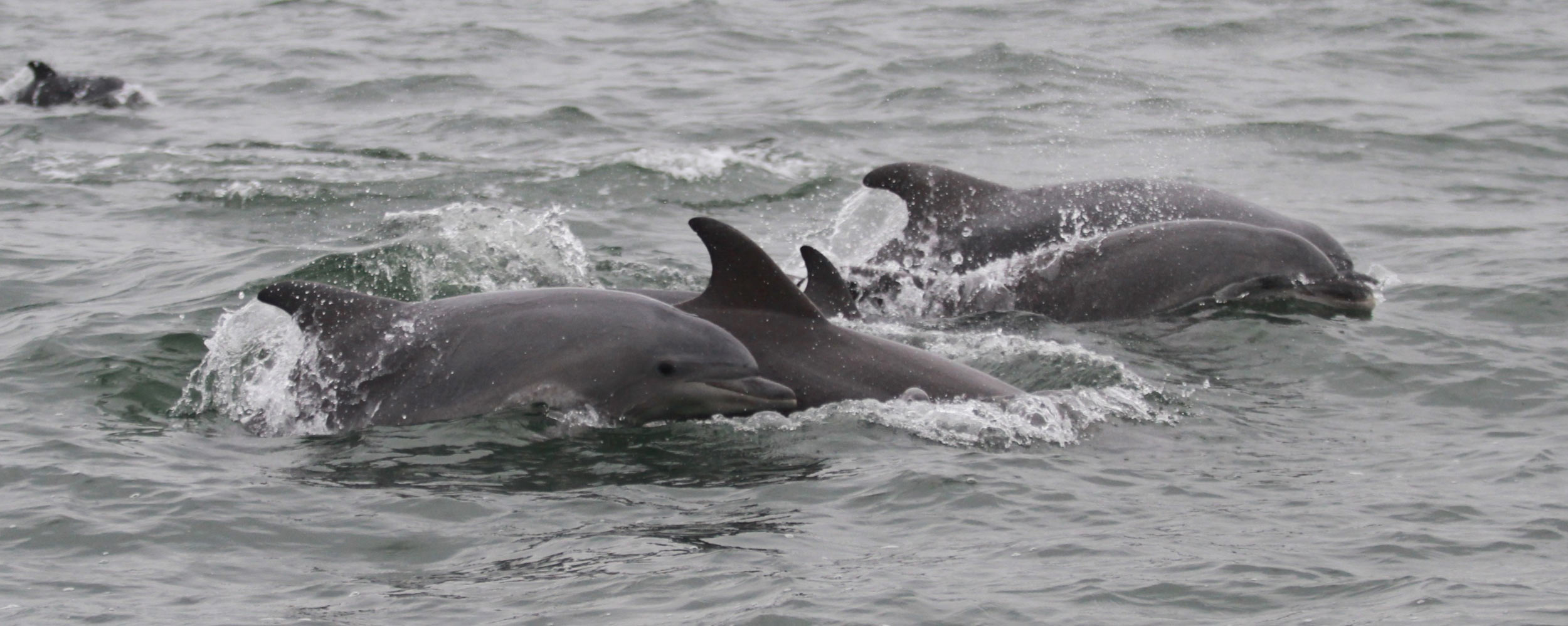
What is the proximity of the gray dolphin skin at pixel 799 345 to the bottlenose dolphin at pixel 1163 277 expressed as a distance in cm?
257

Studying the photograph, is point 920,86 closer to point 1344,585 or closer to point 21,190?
point 21,190

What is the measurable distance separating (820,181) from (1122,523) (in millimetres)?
9635

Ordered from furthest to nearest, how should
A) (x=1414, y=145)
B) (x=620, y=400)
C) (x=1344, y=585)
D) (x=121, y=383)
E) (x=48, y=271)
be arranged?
1. (x=1414, y=145)
2. (x=48, y=271)
3. (x=121, y=383)
4. (x=620, y=400)
5. (x=1344, y=585)

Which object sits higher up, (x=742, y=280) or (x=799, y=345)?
(x=742, y=280)

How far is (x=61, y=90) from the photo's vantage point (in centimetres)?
2128

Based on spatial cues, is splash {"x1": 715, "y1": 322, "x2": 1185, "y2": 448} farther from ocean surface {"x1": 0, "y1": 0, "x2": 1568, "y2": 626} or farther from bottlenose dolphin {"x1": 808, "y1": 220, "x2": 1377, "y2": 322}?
bottlenose dolphin {"x1": 808, "y1": 220, "x2": 1377, "y2": 322}

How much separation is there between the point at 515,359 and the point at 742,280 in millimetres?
1245

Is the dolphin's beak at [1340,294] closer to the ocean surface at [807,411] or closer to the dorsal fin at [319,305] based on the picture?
the ocean surface at [807,411]

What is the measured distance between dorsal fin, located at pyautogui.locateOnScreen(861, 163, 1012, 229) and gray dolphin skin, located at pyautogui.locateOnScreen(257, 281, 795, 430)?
3454mm

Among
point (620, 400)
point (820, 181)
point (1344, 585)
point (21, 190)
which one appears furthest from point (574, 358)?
point (21, 190)

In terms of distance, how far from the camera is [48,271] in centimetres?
1330

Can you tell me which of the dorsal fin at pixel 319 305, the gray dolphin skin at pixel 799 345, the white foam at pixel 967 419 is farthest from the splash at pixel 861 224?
the dorsal fin at pixel 319 305

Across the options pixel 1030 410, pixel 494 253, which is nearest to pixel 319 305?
pixel 494 253

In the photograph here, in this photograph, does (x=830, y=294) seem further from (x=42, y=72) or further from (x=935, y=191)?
(x=42, y=72)
